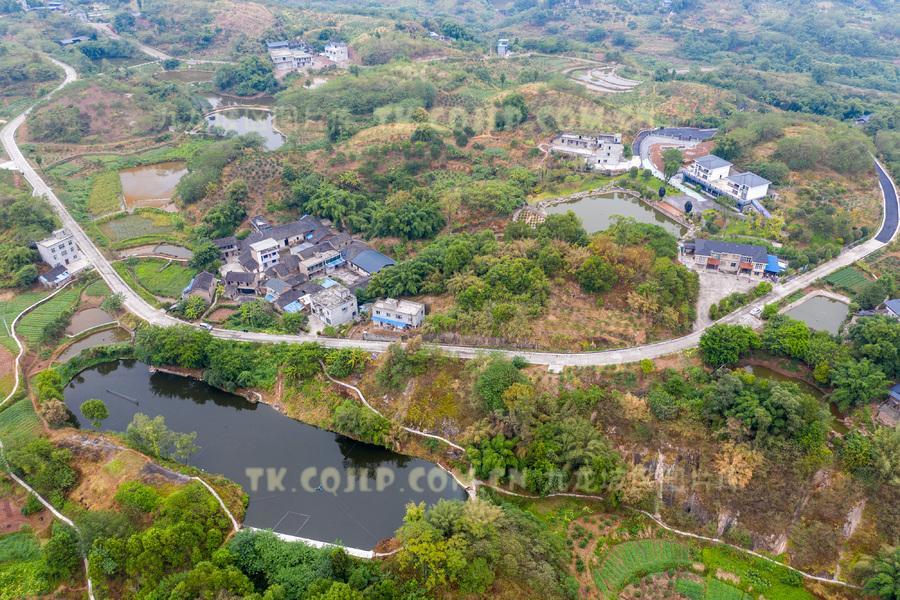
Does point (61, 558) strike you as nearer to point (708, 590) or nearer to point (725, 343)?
point (708, 590)

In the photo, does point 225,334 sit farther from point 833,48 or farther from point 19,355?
point 833,48

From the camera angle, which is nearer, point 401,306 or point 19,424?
point 19,424

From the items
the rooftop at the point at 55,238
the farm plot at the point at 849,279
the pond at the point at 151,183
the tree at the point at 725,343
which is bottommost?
the pond at the point at 151,183

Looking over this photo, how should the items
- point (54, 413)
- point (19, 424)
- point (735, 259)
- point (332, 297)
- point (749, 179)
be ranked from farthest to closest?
point (749, 179), point (735, 259), point (332, 297), point (19, 424), point (54, 413)

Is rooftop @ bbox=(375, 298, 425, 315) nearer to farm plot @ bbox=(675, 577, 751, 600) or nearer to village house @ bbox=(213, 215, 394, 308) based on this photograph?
village house @ bbox=(213, 215, 394, 308)

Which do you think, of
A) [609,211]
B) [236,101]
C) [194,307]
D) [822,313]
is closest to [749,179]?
[609,211]

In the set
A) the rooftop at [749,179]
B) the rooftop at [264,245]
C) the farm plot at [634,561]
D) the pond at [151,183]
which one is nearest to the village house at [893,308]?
the rooftop at [749,179]

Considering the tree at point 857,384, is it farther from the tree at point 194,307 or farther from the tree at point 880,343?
the tree at point 194,307
